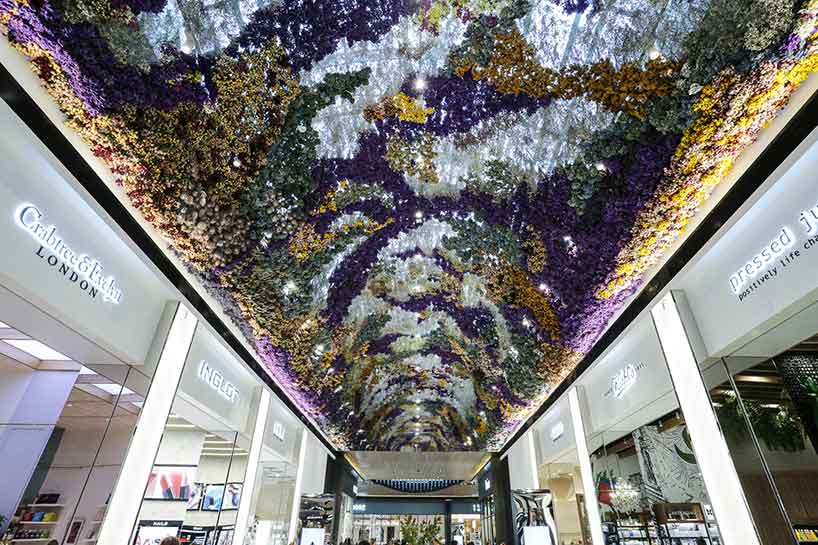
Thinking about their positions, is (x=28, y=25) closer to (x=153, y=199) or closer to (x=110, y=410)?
(x=153, y=199)

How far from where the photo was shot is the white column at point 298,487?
39.0 ft

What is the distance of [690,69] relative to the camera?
12.6ft

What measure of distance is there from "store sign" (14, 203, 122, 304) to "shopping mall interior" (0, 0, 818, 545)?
0.02 m

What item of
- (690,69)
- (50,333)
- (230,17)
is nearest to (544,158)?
(690,69)

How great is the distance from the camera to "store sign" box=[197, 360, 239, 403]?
6.49m

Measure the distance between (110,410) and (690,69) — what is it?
21.3 feet

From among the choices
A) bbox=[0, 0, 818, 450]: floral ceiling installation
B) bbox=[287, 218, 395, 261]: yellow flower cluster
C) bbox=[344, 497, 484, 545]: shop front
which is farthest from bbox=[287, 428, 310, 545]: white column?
bbox=[344, 497, 484, 545]: shop front

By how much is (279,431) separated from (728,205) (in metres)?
9.68

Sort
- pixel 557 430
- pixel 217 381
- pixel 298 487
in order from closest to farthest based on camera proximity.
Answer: pixel 217 381, pixel 557 430, pixel 298 487

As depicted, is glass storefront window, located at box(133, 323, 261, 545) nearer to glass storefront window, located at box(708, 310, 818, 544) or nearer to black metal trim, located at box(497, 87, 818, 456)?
black metal trim, located at box(497, 87, 818, 456)

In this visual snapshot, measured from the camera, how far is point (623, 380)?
6586 millimetres

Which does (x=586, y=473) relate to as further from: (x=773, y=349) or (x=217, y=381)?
(x=217, y=381)

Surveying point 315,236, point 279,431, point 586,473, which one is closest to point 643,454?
point 586,473

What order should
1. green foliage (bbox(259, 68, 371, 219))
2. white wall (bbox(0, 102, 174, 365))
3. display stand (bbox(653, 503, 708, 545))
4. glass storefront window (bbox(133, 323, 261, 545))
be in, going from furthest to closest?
glass storefront window (bbox(133, 323, 261, 545)) → green foliage (bbox(259, 68, 371, 219)) → display stand (bbox(653, 503, 708, 545)) → white wall (bbox(0, 102, 174, 365))
